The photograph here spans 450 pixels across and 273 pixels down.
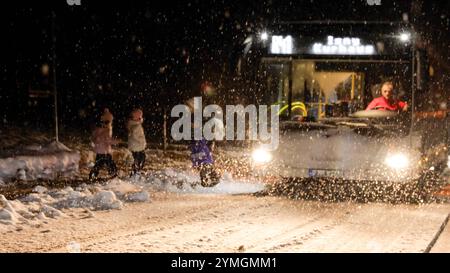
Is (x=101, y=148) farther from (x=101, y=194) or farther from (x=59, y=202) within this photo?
(x=59, y=202)

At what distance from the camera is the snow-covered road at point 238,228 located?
6.48 metres

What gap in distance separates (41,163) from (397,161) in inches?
309

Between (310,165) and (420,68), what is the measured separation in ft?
8.76

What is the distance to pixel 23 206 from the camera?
866 centimetres

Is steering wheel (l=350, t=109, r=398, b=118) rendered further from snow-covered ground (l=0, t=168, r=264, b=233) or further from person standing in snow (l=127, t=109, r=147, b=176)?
person standing in snow (l=127, t=109, r=147, b=176)

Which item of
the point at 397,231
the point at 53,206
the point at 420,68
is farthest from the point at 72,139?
the point at 397,231

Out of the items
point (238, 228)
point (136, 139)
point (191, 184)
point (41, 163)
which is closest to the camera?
point (238, 228)

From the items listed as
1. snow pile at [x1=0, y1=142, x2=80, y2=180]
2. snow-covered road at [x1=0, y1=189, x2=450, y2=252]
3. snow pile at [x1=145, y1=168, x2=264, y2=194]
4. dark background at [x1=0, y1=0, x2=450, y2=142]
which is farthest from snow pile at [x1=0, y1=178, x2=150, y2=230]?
dark background at [x1=0, y1=0, x2=450, y2=142]

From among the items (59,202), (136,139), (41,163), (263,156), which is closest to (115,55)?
(41,163)

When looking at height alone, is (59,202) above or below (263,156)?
below

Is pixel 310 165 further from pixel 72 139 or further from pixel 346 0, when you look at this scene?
pixel 72 139

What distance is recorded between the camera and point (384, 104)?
36.0 feet

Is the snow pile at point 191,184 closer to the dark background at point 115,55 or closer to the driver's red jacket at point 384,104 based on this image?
the driver's red jacket at point 384,104

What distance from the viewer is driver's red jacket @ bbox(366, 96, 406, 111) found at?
1084 centimetres
